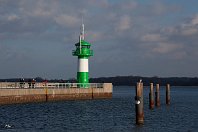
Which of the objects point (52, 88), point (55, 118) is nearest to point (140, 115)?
point (55, 118)

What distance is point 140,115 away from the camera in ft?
115

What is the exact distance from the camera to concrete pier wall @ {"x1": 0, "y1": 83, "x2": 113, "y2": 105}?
5325 centimetres

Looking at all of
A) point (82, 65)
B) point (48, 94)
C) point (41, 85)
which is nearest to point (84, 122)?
point (48, 94)

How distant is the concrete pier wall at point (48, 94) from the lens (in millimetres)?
53247

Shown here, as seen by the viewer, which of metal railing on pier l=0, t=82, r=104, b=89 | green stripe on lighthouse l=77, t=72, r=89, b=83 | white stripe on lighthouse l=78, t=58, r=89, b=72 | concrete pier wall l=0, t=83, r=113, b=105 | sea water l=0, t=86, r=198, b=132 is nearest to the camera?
sea water l=0, t=86, r=198, b=132

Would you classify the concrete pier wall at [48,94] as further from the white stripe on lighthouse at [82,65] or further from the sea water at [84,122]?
the sea water at [84,122]

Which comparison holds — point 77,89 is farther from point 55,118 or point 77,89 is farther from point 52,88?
point 55,118

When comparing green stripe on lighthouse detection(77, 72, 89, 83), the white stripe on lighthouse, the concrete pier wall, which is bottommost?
the concrete pier wall

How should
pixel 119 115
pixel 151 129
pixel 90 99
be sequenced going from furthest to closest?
pixel 90 99 < pixel 119 115 < pixel 151 129

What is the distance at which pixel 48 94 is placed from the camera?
61219mm

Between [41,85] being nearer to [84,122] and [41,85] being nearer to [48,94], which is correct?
[48,94]

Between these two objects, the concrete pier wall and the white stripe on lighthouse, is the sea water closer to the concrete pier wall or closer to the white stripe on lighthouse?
the concrete pier wall

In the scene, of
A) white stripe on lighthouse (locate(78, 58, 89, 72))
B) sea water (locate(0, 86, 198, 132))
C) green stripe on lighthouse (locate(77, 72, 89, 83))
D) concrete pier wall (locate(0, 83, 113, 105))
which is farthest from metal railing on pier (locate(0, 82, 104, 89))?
sea water (locate(0, 86, 198, 132))

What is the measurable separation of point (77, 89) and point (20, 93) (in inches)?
503
